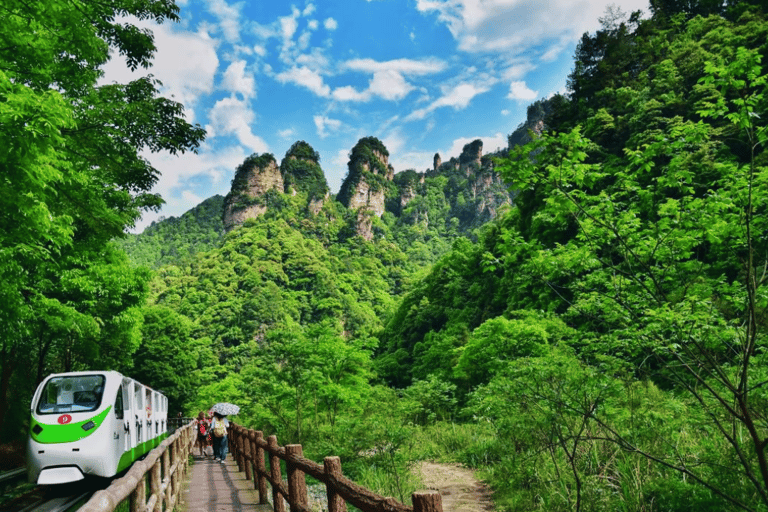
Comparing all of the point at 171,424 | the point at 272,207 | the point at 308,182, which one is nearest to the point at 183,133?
the point at 171,424

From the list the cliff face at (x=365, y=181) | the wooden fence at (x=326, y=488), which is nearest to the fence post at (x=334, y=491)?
the wooden fence at (x=326, y=488)

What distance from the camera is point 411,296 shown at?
5225 cm

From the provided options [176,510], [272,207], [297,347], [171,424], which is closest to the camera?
[176,510]

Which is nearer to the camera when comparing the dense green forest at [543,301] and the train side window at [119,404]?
the dense green forest at [543,301]

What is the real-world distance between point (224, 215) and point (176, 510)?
4510 inches

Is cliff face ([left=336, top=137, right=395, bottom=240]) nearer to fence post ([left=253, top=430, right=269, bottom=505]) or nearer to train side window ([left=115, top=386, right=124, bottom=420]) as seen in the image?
train side window ([left=115, top=386, right=124, bottom=420])

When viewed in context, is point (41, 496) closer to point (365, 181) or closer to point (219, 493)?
point (219, 493)

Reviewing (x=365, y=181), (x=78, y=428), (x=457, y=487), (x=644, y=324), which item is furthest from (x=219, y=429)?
(x=365, y=181)

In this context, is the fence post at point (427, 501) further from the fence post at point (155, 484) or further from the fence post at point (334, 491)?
the fence post at point (155, 484)

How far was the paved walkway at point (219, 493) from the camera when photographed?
697 cm

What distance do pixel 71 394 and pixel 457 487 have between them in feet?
24.2

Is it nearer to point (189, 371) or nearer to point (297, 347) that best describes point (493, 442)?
point (297, 347)

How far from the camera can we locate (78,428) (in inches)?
315

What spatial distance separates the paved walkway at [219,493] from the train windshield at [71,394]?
233 cm
